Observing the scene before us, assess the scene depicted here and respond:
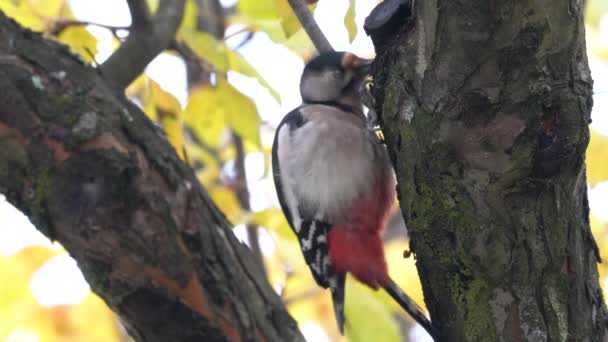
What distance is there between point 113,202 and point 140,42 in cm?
72

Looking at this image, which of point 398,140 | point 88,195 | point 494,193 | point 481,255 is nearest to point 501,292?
point 481,255

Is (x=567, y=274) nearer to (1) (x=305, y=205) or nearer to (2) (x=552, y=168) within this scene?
(2) (x=552, y=168)

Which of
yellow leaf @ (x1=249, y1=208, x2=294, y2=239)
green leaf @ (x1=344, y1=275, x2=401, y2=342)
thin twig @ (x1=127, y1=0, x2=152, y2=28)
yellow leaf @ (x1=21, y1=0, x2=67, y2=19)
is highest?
yellow leaf @ (x1=21, y1=0, x2=67, y2=19)

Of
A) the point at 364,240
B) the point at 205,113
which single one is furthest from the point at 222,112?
the point at 364,240

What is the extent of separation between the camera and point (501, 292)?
1802 millimetres

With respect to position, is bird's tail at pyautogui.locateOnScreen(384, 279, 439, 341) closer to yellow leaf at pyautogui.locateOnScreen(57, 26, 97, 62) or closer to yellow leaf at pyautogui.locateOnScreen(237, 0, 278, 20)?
yellow leaf at pyautogui.locateOnScreen(237, 0, 278, 20)

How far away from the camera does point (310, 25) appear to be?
7.72 feet

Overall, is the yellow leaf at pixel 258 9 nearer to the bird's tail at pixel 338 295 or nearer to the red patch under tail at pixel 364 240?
the red patch under tail at pixel 364 240

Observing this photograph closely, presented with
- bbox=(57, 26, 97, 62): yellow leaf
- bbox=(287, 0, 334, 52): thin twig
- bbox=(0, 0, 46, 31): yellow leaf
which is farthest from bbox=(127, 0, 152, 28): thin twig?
bbox=(287, 0, 334, 52): thin twig

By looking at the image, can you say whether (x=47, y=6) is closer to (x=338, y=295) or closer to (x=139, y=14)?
(x=139, y=14)

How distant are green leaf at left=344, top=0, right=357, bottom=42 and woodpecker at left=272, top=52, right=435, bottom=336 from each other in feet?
2.39

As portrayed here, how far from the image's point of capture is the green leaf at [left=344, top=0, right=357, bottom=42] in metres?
2.17

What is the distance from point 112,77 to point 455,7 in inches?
53.1

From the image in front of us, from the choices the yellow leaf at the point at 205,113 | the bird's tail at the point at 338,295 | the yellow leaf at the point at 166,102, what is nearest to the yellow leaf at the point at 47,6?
the yellow leaf at the point at 166,102
